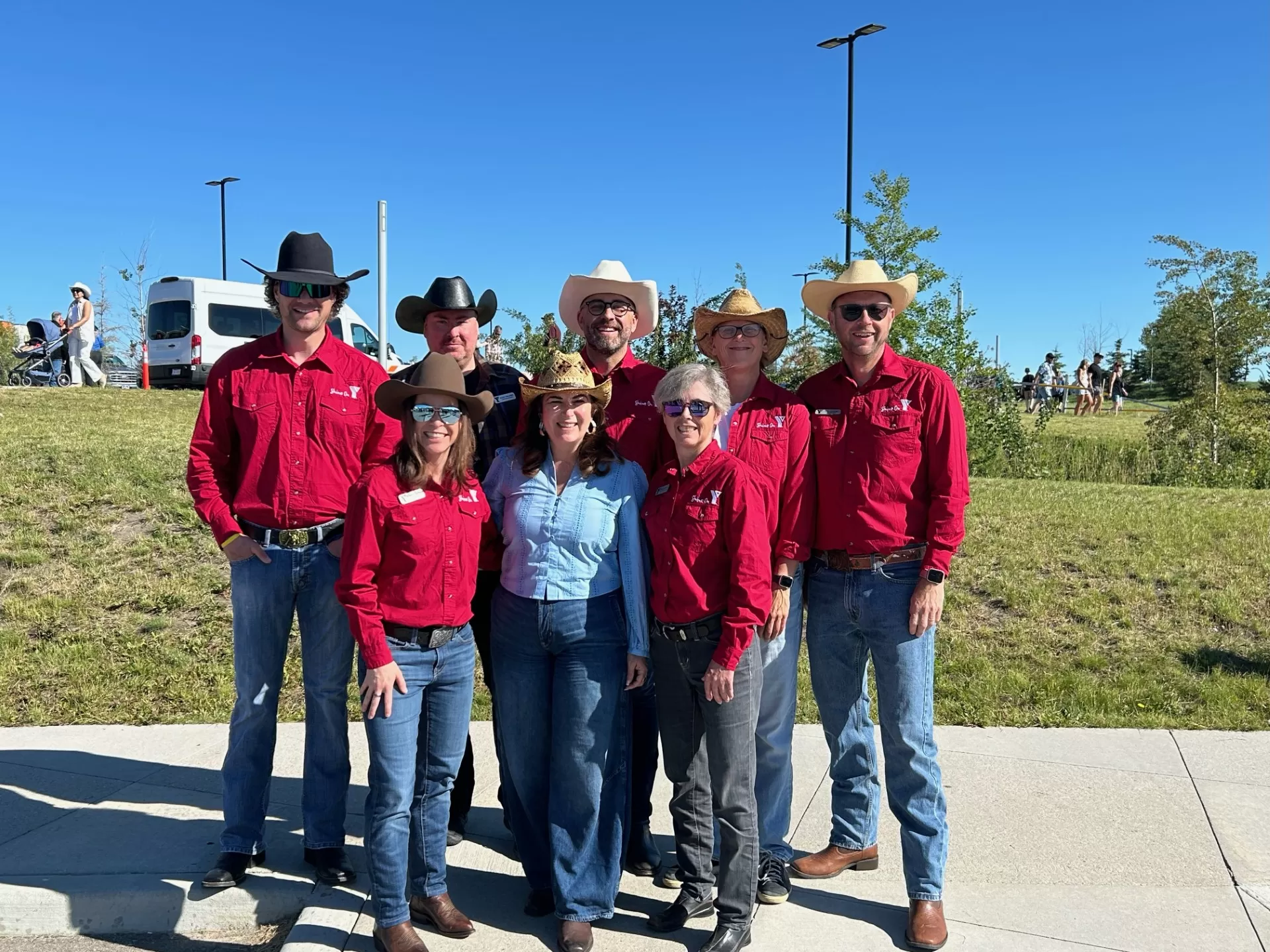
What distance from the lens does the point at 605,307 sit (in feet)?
12.9

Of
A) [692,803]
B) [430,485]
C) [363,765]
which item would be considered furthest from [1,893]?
[692,803]

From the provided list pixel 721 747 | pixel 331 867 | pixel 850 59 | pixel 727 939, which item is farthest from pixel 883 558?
pixel 850 59

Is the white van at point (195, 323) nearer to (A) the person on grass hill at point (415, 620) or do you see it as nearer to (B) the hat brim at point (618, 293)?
(B) the hat brim at point (618, 293)

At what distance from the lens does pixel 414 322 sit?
431 cm

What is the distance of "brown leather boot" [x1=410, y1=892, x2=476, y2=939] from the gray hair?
6.09 feet

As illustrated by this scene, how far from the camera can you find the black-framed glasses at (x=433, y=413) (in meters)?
3.29

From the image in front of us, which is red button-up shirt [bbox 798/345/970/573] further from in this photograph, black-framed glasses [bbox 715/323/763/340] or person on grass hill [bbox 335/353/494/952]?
person on grass hill [bbox 335/353/494/952]

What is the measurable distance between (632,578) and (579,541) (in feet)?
0.73

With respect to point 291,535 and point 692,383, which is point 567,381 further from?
point 291,535

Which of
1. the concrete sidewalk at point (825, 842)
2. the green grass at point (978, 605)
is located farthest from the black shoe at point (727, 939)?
the green grass at point (978, 605)

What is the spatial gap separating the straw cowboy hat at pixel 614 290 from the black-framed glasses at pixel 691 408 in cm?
A: 89

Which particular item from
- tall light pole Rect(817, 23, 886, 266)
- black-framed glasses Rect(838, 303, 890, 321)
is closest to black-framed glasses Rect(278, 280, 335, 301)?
black-framed glasses Rect(838, 303, 890, 321)

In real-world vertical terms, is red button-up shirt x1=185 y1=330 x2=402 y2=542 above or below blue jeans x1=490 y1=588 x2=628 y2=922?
above

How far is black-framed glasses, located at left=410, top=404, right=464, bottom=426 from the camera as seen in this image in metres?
3.29
